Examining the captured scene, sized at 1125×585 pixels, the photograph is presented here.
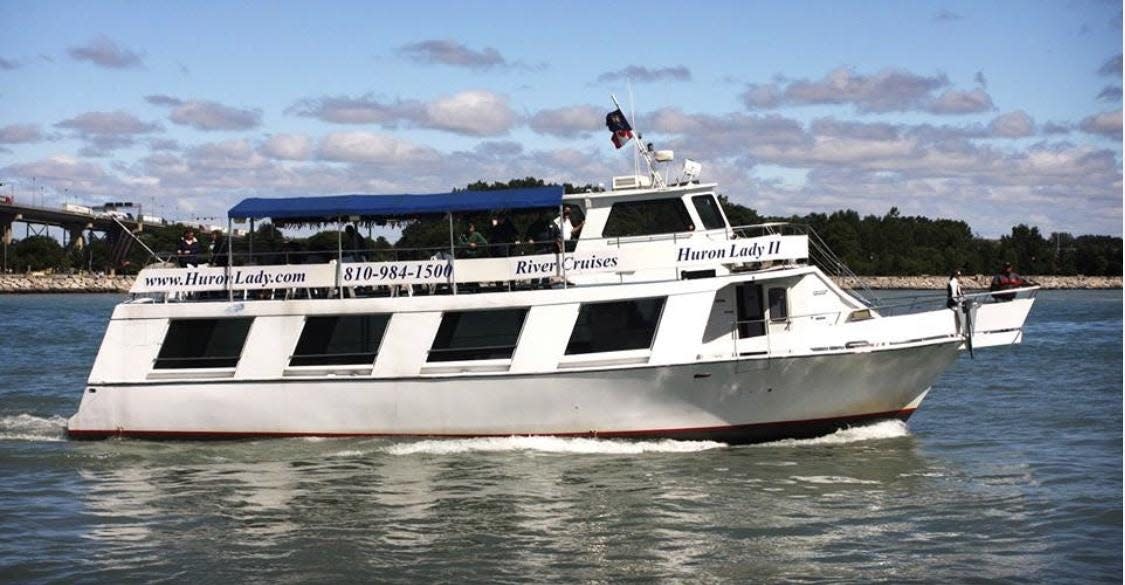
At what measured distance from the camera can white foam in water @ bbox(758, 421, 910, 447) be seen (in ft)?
63.8

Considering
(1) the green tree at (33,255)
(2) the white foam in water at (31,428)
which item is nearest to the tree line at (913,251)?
(1) the green tree at (33,255)

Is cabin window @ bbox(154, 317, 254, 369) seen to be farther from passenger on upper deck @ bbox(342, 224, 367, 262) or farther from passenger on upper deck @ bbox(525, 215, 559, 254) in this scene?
passenger on upper deck @ bbox(525, 215, 559, 254)

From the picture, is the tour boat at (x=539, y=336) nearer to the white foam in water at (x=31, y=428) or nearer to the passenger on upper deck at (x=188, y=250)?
the passenger on upper deck at (x=188, y=250)

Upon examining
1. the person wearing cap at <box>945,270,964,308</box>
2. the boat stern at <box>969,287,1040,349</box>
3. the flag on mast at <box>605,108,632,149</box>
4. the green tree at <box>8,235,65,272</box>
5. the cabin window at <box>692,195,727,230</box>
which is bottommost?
the boat stern at <box>969,287,1040,349</box>

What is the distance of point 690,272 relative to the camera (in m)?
19.8

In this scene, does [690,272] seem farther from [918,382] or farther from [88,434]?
[88,434]

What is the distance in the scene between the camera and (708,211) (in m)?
20.3

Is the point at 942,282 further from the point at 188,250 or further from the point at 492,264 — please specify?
the point at 492,264

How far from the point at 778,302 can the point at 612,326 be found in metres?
2.54

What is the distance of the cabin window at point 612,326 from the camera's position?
19156 mm

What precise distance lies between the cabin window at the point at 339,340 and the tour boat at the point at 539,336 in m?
0.02

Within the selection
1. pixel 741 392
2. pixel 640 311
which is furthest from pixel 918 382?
pixel 640 311

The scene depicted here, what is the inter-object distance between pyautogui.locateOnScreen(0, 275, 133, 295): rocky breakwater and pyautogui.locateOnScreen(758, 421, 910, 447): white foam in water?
115 m

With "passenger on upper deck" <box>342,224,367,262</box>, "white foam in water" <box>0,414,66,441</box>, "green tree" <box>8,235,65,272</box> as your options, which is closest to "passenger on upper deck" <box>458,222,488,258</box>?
"passenger on upper deck" <box>342,224,367,262</box>
